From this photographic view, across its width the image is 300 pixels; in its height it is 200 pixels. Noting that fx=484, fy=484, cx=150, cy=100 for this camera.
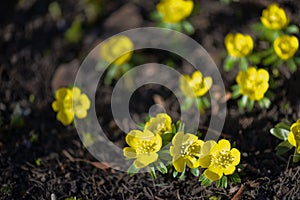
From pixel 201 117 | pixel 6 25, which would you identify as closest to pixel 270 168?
pixel 201 117

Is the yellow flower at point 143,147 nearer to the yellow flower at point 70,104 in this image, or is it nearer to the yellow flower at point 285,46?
the yellow flower at point 70,104

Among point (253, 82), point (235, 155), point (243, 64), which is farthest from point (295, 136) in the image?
point (243, 64)

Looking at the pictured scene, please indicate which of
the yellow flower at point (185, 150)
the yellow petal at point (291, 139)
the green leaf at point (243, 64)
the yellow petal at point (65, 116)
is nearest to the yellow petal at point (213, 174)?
the yellow flower at point (185, 150)

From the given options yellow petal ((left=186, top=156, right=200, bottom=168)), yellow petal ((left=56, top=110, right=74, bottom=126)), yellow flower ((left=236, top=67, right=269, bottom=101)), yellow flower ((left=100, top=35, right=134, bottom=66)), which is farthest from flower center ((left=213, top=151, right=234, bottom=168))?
yellow flower ((left=100, top=35, right=134, bottom=66))

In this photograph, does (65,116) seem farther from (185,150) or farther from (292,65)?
(292,65)

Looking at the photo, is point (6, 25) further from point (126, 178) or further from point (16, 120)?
point (126, 178)

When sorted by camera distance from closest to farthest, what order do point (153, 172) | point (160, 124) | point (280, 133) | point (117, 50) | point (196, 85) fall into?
point (153, 172), point (160, 124), point (280, 133), point (196, 85), point (117, 50)
